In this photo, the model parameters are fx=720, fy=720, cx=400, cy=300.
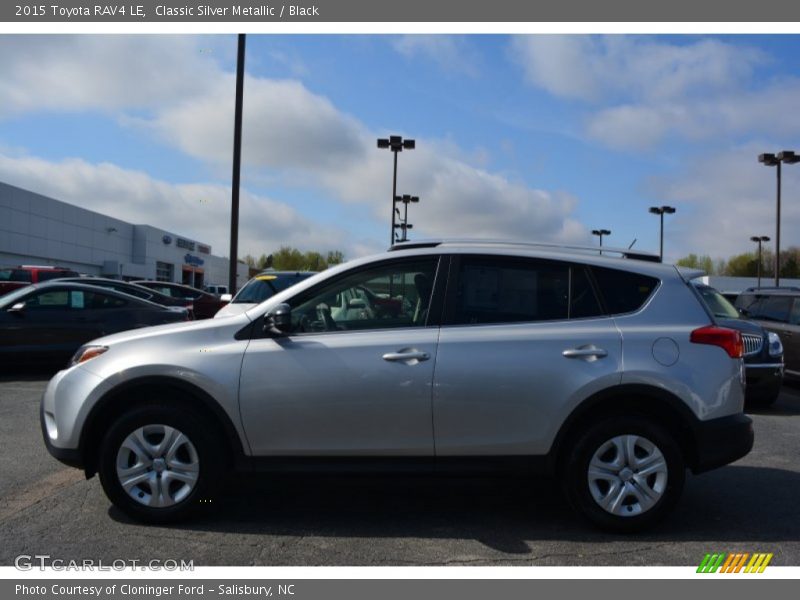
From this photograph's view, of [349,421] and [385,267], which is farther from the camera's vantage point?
[385,267]

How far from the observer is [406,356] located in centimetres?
449

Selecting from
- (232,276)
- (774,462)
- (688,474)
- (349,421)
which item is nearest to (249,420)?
(349,421)

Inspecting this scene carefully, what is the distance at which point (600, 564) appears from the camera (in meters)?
4.07

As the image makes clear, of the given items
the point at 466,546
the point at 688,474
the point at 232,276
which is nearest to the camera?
the point at 466,546

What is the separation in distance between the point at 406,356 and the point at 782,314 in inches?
392

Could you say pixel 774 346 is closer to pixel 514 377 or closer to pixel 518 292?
pixel 518 292

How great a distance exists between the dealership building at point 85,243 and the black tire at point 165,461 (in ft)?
140

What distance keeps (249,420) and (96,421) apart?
1.02m

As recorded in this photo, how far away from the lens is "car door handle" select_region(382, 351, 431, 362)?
4488 mm

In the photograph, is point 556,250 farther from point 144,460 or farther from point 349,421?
point 144,460

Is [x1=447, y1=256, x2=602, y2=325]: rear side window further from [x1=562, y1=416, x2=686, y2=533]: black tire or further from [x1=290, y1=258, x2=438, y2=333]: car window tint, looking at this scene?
[x1=562, y1=416, x2=686, y2=533]: black tire

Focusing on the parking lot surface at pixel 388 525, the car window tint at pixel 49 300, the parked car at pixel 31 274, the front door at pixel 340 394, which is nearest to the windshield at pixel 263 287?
the car window tint at pixel 49 300

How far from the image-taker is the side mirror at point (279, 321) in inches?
179

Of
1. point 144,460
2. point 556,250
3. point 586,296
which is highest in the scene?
point 556,250
